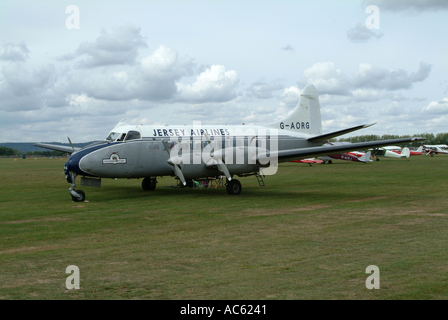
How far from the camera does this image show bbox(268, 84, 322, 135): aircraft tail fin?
24.7 m

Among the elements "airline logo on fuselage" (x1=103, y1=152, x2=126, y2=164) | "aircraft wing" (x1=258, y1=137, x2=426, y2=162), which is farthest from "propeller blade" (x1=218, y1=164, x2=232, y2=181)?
"airline logo on fuselage" (x1=103, y1=152, x2=126, y2=164)

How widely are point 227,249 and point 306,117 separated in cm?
1810

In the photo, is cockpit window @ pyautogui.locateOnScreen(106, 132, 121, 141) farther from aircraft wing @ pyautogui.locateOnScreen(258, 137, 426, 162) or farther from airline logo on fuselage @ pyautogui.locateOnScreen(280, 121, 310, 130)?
airline logo on fuselage @ pyautogui.locateOnScreen(280, 121, 310, 130)

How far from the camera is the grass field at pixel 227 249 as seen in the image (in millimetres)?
5750

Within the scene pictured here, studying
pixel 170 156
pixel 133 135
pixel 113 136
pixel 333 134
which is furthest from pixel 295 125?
pixel 113 136

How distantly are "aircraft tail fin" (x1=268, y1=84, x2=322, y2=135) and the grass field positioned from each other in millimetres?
10047

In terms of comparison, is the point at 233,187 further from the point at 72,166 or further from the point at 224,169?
the point at 72,166

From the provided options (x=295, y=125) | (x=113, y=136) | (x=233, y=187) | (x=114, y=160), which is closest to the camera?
(x=114, y=160)

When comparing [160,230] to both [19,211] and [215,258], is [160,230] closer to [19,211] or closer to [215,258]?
[215,258]

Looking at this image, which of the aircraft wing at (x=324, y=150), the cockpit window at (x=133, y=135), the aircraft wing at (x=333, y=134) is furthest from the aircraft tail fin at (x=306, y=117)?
the cockpit window at (x=133, y=135)

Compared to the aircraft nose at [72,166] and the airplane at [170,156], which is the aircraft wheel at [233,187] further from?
the aircraft nose at [72,166]

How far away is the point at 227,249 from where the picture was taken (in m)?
8.16

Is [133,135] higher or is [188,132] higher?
[188,132]

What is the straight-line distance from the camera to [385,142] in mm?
15898
